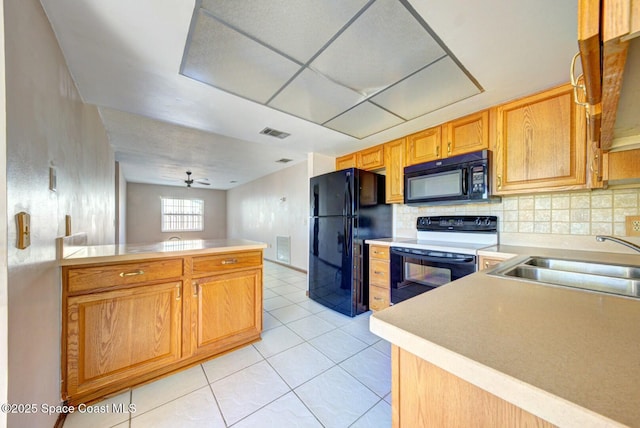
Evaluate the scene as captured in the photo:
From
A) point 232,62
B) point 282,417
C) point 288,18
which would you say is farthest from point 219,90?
point 282,417

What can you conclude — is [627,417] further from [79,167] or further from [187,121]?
[187,121]

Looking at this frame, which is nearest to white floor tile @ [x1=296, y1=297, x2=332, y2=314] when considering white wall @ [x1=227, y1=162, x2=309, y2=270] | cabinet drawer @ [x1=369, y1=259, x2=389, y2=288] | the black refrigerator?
the black refrigerator

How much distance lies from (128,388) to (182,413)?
0.48 m

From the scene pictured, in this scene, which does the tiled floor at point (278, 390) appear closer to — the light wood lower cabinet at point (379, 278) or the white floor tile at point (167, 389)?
the white floor tile at point (167, 389)

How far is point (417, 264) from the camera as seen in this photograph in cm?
220

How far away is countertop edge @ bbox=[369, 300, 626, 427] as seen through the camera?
1.00 ft

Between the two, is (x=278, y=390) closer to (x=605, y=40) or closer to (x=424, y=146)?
(x=605, y=40)

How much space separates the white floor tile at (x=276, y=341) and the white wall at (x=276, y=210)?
232 cm

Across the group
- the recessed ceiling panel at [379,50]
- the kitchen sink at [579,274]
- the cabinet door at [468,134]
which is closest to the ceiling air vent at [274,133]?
the recessed ceiling panel at [379,50]

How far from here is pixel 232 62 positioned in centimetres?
144

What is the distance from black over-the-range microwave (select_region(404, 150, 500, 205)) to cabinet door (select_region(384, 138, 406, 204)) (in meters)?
0.12

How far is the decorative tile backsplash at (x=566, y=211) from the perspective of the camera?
1604 millimetres

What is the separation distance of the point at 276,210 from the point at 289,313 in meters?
3.20

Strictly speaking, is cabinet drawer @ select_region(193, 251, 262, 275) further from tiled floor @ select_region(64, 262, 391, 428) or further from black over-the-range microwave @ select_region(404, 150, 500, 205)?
black over-the-range microwave @ select_region(404, 150, 500, 205)
